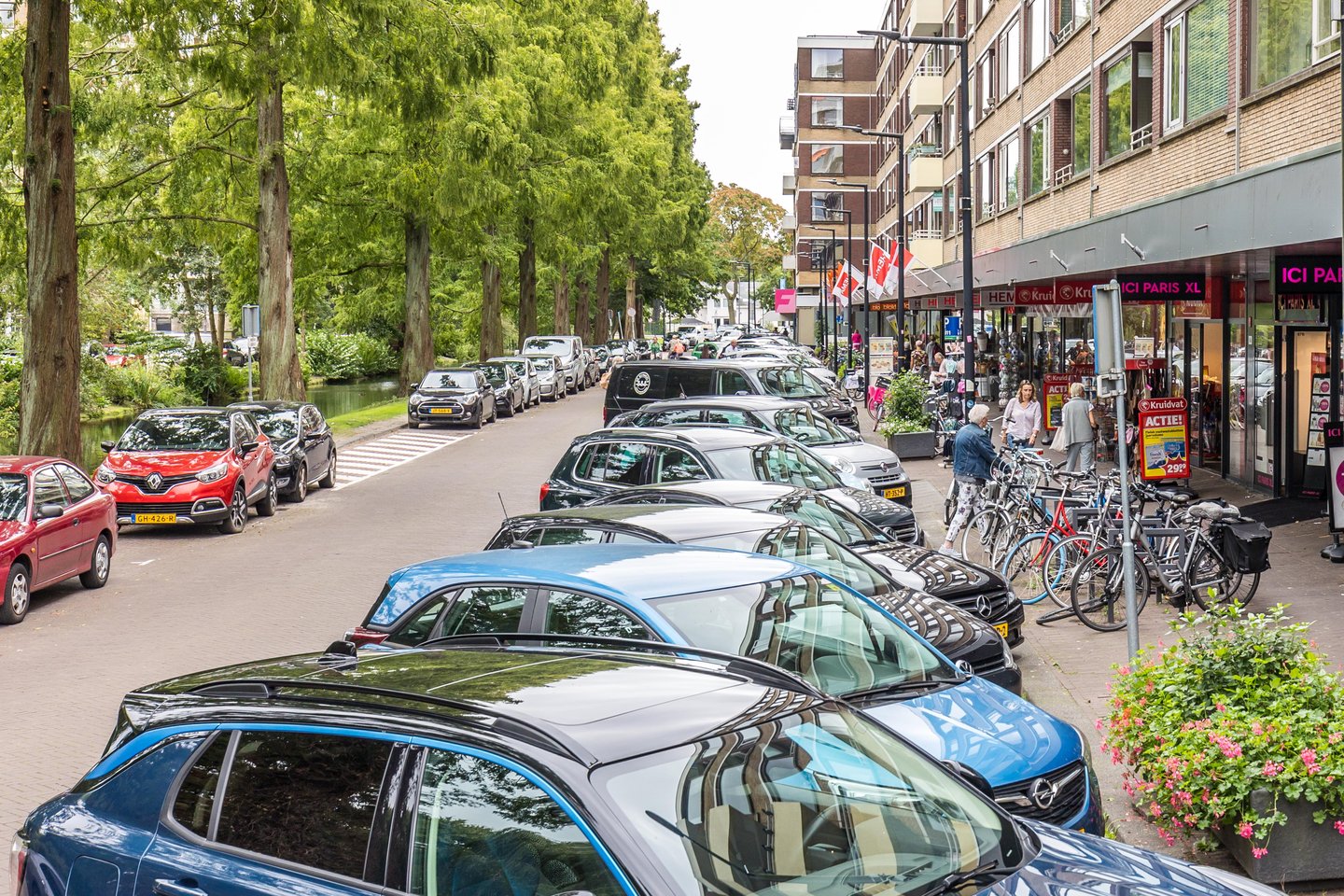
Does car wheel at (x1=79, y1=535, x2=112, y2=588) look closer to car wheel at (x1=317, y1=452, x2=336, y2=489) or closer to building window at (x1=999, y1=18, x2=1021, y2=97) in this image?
car wheel at (x1=317, y1=452, x2=336, y2=489)

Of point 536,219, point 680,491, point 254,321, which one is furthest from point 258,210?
point 680,491

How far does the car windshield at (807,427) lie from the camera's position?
63.7 ft

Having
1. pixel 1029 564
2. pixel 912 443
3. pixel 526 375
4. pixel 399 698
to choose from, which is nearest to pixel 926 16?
pixel 526 375

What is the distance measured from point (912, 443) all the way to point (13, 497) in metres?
17.3

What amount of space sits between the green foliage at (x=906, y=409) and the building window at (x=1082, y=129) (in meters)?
5.89

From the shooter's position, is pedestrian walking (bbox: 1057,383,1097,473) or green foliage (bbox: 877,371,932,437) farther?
green foliage (bbox: 877,371,932,437)

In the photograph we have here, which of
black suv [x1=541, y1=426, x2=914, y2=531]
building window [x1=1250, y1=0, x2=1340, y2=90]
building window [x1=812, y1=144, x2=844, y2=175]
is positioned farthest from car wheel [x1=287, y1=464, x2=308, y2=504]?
building window [x1=812, y1=144, x2=844, y2=175]

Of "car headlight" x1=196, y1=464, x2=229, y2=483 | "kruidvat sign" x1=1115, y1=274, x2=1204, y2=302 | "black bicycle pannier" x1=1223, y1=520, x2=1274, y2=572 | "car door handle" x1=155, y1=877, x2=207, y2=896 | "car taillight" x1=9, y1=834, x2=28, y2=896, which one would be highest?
"kruidvat sign" x1=1115, y1=274, x2=1204, y2=302

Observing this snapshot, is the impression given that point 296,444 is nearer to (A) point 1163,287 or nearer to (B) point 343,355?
(A) point 1163,287

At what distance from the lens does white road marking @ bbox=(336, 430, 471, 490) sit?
2814 centimetres

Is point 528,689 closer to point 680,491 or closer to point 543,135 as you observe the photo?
point 680,491

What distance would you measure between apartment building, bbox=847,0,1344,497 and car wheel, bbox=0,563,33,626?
12.5 meters

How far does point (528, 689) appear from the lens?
4297 mm

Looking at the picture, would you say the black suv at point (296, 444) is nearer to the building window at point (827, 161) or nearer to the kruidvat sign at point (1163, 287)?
the kruidvat sign at point (1163, 287)
